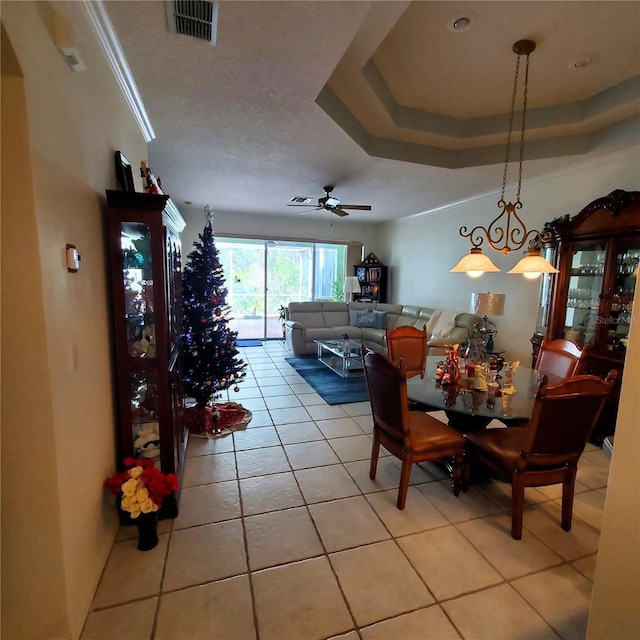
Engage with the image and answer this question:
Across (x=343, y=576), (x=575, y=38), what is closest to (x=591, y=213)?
(x=575, y=38)

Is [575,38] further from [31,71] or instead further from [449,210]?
[449,210]

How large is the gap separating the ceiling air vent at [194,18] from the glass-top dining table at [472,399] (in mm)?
2365

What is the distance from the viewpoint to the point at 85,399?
1483 mm

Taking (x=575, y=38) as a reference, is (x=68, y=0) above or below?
below

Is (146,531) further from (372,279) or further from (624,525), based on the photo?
(372,279)

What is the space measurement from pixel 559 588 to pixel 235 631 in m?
1.50

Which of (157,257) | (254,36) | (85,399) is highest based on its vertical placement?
(254,36)

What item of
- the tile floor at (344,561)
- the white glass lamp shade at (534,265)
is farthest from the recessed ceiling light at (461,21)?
the tile floor at (344,561)

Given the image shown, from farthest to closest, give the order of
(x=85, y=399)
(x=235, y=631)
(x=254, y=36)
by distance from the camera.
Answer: (x=254, y=36), (x=85, y=399), (x=235, y=631)

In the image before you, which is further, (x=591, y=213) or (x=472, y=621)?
(x=591, y=213)

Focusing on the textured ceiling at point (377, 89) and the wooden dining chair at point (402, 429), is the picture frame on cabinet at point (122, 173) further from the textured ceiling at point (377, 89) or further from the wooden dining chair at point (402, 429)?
the wooden dining chair at point (402, 429)

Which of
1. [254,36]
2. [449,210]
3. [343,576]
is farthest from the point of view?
[449,210]

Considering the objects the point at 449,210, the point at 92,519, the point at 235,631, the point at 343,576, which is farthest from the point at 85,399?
the point at 449,210

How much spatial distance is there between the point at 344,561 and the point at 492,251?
4.53 meters
